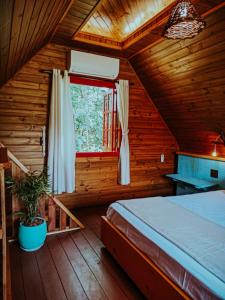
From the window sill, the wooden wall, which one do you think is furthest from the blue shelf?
the window sill

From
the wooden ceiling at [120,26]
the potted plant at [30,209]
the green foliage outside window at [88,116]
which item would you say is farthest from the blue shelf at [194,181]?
the potted plant at [30,209]

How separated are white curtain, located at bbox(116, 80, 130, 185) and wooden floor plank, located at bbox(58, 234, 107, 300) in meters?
1.55

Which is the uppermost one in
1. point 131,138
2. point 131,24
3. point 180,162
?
point 131,24

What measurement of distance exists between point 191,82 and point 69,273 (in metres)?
2.88

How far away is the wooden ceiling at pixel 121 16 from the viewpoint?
2.66 meters

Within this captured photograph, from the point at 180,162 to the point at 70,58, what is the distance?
9.30 feet

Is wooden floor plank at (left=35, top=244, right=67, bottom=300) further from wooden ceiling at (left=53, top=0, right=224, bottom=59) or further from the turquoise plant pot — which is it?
wooden ceiling at (left=53, top=0, right=224, bottom=59)

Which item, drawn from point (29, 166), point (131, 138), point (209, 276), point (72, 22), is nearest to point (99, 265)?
point (209, 276)

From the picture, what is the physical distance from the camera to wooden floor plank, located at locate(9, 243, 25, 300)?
183cm

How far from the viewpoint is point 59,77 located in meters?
3.36

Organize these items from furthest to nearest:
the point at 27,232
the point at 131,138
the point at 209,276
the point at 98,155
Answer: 1. the point at 131,138
2. the point at 98,155
3. the point at 27,232
4. the point at 209,276

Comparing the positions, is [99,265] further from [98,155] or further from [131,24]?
[131,24]

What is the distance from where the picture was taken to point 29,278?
2031mm

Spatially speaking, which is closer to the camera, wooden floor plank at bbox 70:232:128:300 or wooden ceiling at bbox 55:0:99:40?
wooden floor plank at bbox 70:232:128:300
